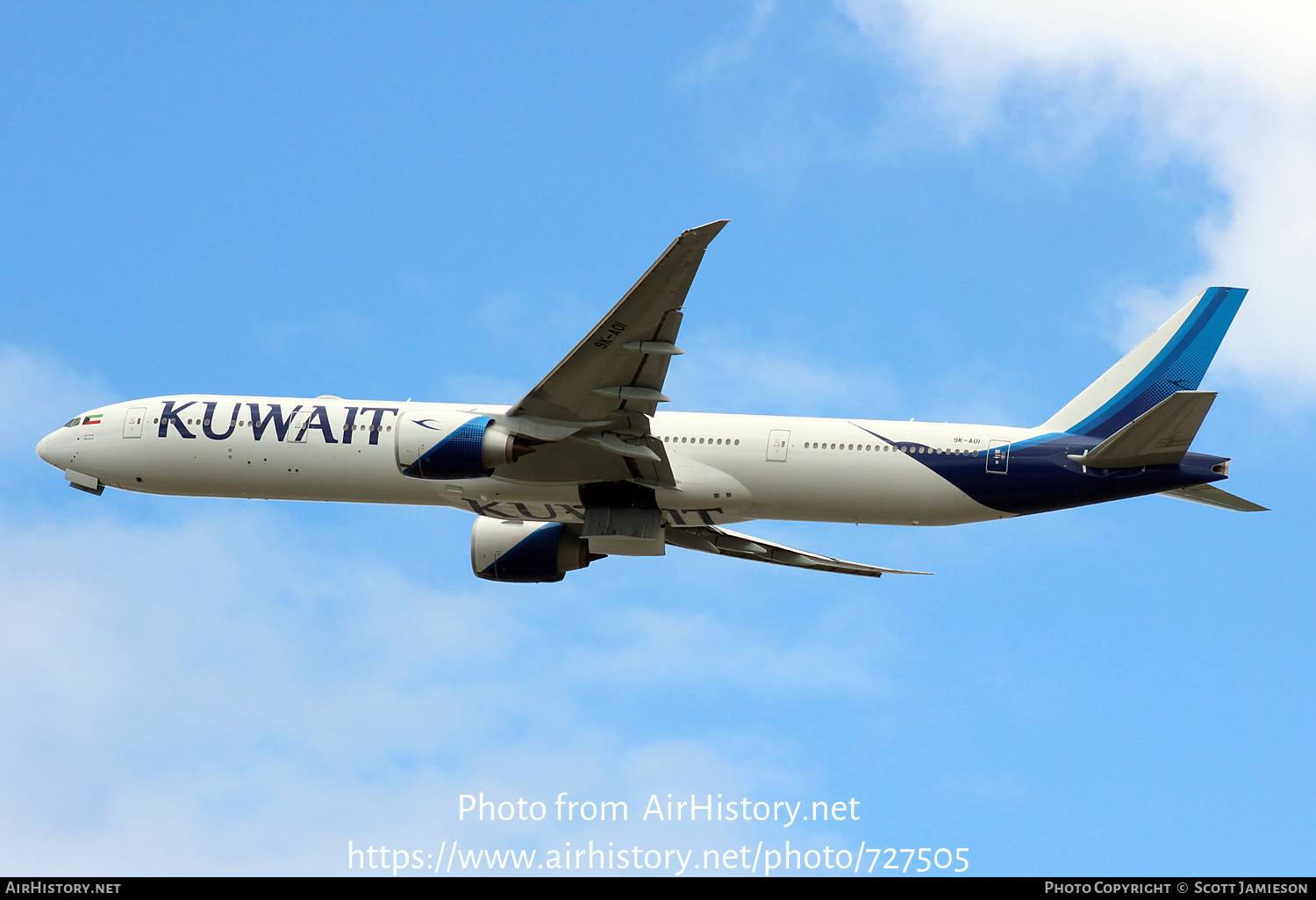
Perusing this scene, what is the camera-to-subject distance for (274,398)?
118 ft

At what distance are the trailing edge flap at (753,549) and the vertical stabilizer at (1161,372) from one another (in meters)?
7.88

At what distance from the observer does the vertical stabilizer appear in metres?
33.1

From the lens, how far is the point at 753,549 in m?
39.3

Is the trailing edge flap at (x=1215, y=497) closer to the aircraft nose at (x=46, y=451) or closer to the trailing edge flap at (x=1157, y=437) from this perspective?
the trailing edge flap at (x=1157, y=437)

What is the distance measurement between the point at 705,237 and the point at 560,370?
560cm

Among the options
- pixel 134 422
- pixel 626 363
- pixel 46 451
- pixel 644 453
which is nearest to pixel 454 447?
pixel 644 453

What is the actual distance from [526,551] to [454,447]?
296 inches

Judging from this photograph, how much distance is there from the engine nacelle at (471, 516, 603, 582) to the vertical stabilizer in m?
13.7

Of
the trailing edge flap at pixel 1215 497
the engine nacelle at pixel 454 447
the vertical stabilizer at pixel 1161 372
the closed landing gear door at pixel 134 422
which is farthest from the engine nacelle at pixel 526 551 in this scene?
the trailing edge flap at pixel 1215 497

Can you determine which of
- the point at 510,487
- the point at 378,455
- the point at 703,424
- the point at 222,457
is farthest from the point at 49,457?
the point at 703,424

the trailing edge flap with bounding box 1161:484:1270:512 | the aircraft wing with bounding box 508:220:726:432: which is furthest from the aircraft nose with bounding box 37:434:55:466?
the trailing edge flap with bounding box 1161:484:1270:512

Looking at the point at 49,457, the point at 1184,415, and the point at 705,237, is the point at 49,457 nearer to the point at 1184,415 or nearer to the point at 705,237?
the point at 705,237

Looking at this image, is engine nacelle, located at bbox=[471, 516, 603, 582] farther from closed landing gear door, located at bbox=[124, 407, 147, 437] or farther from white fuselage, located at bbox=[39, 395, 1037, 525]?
closed landing gear door, located at bbox=[124, 407, 147, 437]

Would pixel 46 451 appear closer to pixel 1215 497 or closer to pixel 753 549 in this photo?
pixel 753 549
